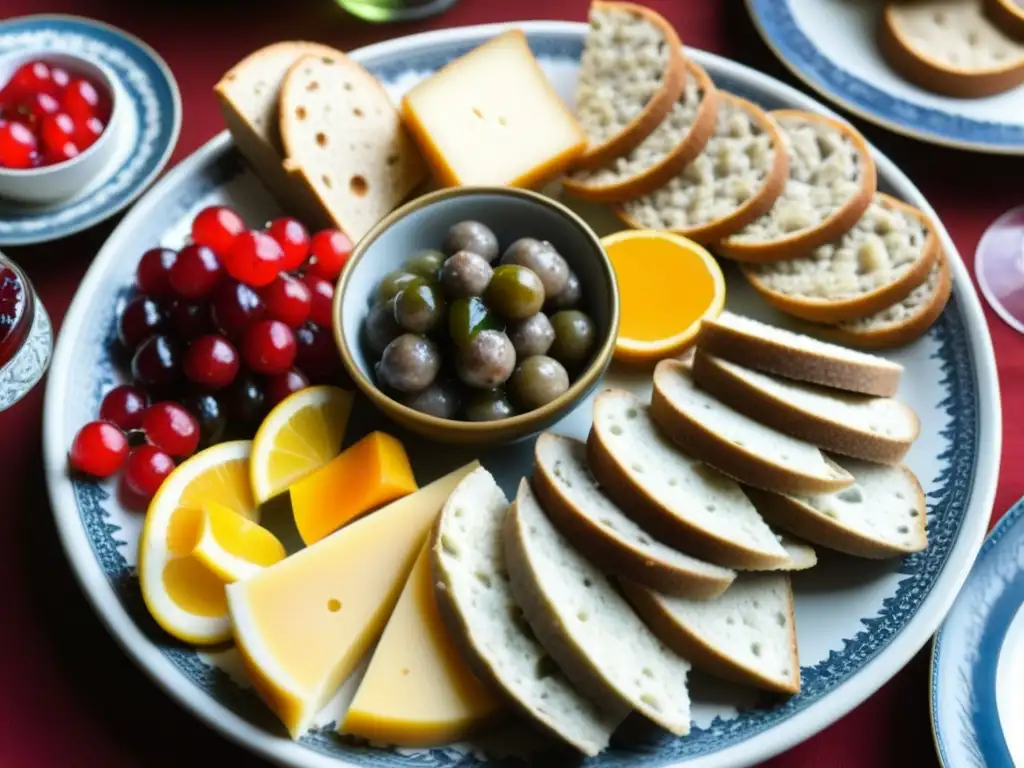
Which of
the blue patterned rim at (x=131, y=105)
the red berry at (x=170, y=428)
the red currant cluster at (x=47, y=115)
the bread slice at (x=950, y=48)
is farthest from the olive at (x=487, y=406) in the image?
the bread slice at (x=950, y=48)

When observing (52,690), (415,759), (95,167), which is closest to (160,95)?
(95,167)

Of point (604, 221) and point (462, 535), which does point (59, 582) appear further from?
point (604, 221)

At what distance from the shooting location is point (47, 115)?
184 cm

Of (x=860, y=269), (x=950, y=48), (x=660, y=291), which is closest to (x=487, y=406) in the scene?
(x=660, y=291)

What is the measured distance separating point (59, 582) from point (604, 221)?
3.83ft

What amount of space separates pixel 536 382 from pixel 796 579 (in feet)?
1.64

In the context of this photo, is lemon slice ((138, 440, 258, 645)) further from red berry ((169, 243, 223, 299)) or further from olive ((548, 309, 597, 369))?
olive ((548, 309, 597, 369))

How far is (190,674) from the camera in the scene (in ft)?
4.35

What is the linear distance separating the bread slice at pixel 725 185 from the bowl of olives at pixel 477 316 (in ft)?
0.80

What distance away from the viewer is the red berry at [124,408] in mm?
1539

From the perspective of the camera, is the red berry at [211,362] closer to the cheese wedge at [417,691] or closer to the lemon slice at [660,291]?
the cheese wedge at [417,691]

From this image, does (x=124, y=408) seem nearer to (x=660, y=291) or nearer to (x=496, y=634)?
(x=496, y=634)

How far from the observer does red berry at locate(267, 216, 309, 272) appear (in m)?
1.63

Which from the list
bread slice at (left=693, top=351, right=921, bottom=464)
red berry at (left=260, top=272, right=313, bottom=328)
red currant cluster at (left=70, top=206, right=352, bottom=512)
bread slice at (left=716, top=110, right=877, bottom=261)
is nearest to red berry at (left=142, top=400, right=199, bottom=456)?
Result: red currant cluster at (left=70, top=206, right=352, bottom=512)
